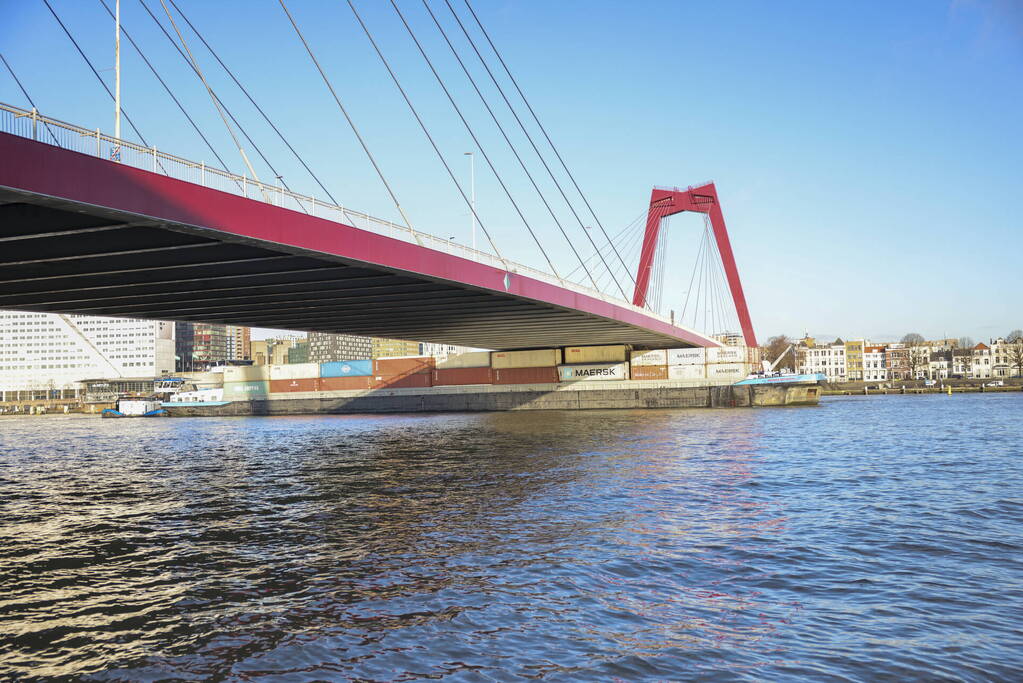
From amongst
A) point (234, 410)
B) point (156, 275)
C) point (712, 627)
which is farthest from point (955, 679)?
point (234, 410)

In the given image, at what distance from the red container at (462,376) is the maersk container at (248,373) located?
21.7m

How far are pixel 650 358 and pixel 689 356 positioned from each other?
342cm

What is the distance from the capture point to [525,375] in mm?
69875

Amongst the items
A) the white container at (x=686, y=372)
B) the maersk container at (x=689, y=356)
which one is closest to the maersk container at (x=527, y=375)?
the white container at (x=686, y=372)

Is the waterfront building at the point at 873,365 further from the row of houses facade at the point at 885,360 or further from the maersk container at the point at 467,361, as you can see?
the maersk container at the point at 467,361

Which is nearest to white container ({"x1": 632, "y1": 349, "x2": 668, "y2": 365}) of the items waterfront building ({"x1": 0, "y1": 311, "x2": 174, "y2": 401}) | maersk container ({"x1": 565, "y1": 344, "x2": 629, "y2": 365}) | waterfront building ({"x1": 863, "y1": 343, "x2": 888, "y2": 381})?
→ maersk container ({"x1": 565, "y1": 344, "x2": 629, "y2": 365})

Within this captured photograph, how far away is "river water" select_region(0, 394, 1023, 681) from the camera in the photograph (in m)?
5.93

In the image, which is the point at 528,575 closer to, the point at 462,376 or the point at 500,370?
the point at 500,370

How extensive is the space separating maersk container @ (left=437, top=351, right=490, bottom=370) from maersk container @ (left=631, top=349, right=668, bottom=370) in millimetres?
14398

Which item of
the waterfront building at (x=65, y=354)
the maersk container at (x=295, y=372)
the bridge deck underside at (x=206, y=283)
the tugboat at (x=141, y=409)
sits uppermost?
the waterfront building at (x=65, y=354)

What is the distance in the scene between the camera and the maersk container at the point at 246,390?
82500mm

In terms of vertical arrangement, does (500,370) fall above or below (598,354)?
below

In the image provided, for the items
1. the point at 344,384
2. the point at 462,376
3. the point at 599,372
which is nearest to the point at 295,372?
the point at 344,384

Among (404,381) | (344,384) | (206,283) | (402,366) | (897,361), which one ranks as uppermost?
A: (206,283)
